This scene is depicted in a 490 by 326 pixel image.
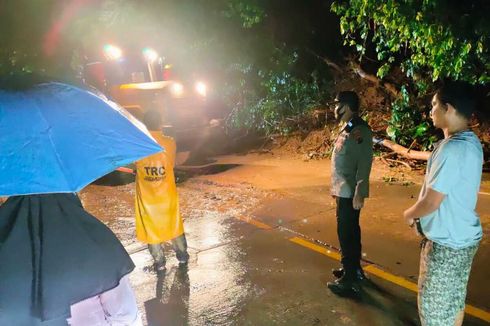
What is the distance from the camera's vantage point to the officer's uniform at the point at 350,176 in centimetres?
388

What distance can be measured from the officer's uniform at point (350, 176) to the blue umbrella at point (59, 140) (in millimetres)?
2356

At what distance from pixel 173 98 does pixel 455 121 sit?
11815mm

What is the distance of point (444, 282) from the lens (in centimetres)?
257

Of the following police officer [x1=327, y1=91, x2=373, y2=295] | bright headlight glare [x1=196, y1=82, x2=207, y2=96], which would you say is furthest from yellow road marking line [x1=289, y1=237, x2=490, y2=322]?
bright headlight glare [x1=196, y1=82, x2=207, y2=96]

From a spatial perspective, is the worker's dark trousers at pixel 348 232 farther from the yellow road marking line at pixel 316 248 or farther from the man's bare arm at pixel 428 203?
the man's bare arm at pixel 428 203

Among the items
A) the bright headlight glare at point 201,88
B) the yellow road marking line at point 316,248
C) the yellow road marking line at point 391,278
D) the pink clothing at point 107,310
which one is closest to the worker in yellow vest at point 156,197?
the yellow road marking line at point 316,248

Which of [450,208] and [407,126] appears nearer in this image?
[450,208]

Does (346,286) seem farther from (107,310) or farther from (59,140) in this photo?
(59,140)

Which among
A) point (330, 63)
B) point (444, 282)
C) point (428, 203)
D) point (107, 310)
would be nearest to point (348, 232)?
point (444, 282)

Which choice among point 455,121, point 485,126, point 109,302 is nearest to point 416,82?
point 485,126

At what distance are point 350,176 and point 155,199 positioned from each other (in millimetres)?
2001

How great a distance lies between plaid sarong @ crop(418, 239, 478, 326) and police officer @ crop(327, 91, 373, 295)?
1.25m

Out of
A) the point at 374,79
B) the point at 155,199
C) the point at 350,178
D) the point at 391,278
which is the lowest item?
the point at 391,278

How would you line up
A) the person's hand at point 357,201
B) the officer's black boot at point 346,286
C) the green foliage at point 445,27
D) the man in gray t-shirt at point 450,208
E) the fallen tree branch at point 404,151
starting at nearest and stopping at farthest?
the man in gray t-shirt at point 450,208 < the person's hand at point 357,201 < the officer's black boot at point 346,286 < the green foliage at point 445,27 < the fallen tree branch at point 404,151
